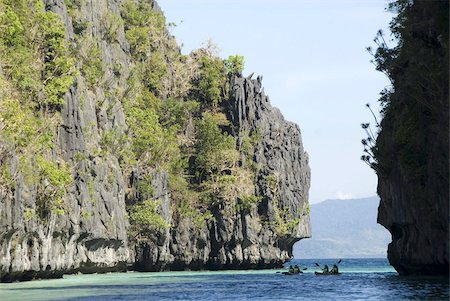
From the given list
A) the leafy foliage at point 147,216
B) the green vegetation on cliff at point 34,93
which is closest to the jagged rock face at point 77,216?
the green vegetation on cliff at point 34,93

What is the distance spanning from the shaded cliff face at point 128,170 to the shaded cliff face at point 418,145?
25.0 metres

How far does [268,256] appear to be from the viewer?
97375 millimetres

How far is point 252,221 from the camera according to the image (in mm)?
95875

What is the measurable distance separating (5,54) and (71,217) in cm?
1388

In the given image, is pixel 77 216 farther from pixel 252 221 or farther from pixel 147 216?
pixel 252 221

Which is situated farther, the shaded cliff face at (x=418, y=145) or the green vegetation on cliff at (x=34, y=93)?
the green vegetation on cliff at (x=34, y=93)

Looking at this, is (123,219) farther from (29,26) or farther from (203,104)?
(203,104)

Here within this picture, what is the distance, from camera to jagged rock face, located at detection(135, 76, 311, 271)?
302ft

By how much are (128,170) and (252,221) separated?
1760cm

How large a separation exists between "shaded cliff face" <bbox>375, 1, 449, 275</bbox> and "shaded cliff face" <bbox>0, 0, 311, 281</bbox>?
24955mm

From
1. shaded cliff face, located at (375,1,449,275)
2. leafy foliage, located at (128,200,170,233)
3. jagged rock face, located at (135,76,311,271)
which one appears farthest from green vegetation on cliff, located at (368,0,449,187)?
jagged rock face, located at (135,76,311,271)

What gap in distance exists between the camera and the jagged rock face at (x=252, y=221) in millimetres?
92125

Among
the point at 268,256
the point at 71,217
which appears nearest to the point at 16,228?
the point at 71,217

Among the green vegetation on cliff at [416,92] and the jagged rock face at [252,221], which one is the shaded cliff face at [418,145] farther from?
the jagged rock face at [252,221]
